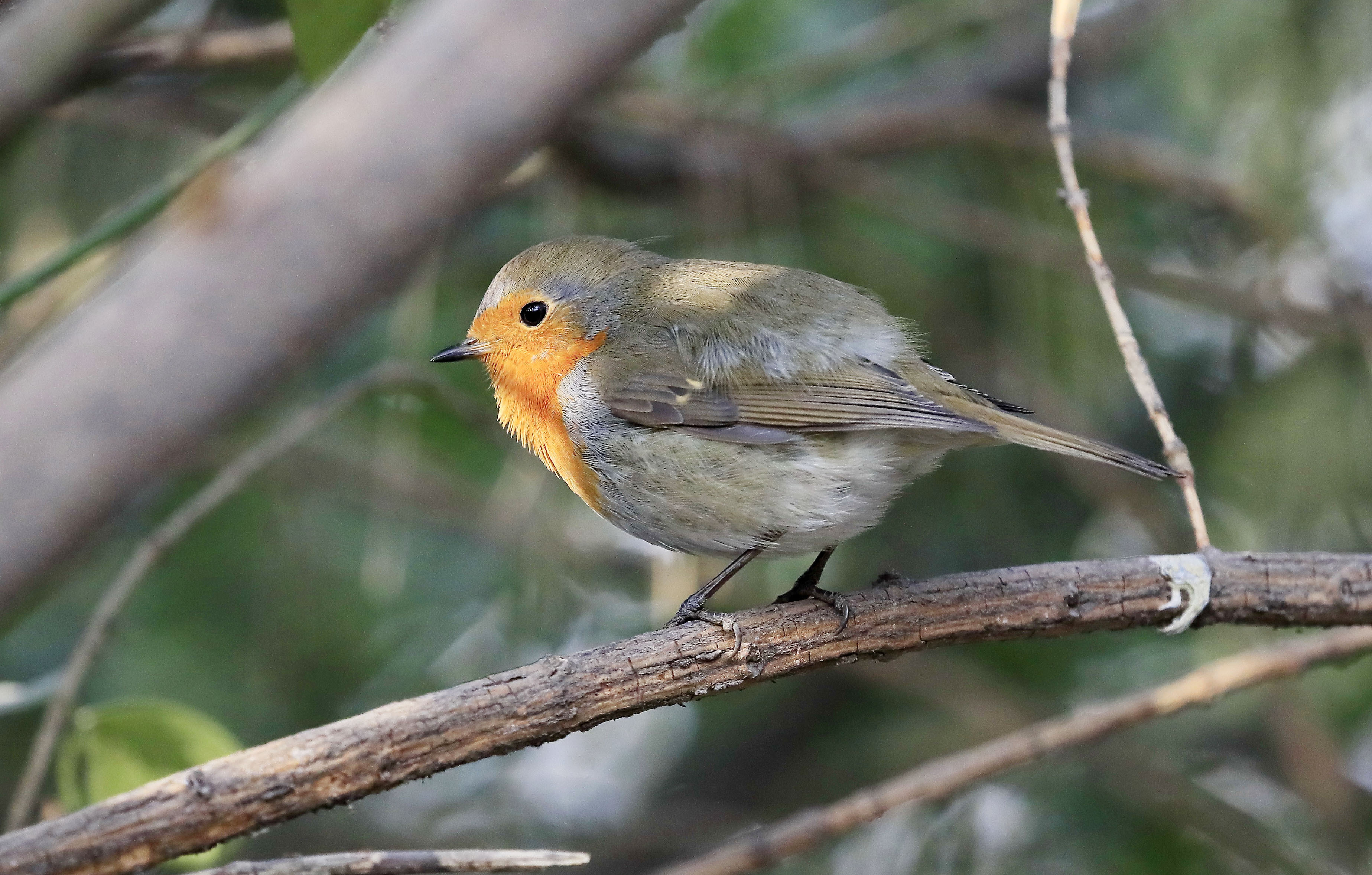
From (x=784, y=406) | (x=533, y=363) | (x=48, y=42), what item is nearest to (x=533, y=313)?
(x=533, y=363)

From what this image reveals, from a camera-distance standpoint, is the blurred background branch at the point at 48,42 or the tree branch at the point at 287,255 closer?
the tree branch at the point at 287,255

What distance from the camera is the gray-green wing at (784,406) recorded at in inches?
108

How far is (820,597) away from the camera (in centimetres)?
264

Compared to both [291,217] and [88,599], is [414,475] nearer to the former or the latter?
[88,599]

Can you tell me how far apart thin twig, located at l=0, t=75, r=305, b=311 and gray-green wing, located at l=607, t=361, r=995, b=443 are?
1005mm

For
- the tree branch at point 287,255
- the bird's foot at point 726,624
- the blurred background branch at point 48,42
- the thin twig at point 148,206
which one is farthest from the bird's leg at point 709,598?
the tree branch at point 287,255

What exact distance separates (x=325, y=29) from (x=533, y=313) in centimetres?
120

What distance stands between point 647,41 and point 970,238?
3927mm

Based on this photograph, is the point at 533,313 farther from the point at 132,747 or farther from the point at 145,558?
the point at 132,747

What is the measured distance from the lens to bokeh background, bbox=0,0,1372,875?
4117 mm

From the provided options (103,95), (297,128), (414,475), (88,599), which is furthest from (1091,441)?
(88,599)

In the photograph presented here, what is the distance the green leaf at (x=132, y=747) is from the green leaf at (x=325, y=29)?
123cm

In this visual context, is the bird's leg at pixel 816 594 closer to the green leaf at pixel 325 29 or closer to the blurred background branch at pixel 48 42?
the green leaf at pixel 325 29

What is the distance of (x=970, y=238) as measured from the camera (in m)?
4.52
